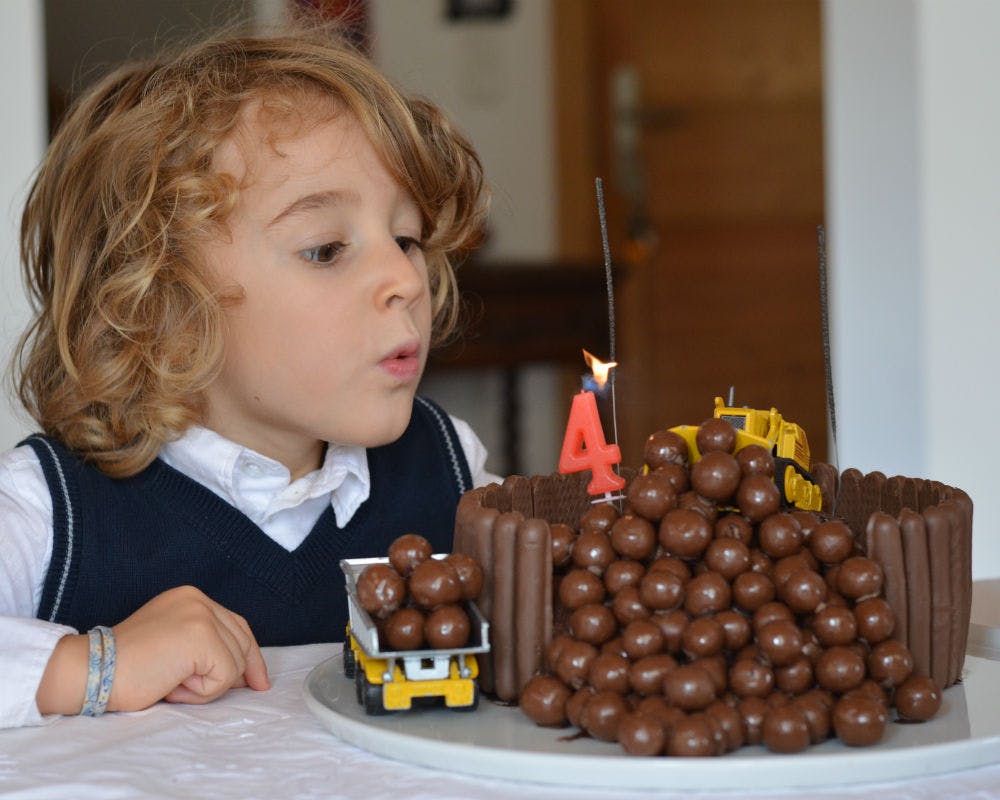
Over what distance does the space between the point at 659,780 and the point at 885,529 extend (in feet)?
0.65

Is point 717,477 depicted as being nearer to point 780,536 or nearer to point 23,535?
point 780,536

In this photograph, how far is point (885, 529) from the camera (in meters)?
0.70

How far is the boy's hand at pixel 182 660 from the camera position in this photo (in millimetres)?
833

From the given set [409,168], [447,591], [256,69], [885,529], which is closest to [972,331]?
[409,168]

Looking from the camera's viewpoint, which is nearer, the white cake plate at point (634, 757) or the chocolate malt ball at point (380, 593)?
the white cake plate at point (634, 757)

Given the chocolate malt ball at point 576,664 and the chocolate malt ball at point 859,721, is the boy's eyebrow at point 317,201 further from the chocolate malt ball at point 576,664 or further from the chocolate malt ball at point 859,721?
the chocolate malt ball at point 859,721

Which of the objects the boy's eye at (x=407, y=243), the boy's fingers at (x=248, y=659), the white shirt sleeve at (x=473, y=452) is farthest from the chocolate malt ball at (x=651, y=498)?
the white shirt sleeve at (x=473, y=452)

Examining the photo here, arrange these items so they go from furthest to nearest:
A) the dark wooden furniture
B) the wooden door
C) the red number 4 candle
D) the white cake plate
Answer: the wooden door
the dark wooden furniture
the red number 4 candle
the white cake plate

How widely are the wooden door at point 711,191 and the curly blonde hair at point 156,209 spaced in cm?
353

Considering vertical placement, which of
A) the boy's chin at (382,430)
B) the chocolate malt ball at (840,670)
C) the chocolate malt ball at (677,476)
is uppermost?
the chocolate malt ball at (677,476)

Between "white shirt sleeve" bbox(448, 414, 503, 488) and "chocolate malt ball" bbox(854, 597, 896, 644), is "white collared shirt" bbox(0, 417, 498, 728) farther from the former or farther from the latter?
"chocolate malt ball" bbox(854, 597, 896, 644)

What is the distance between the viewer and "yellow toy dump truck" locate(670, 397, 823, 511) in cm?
78

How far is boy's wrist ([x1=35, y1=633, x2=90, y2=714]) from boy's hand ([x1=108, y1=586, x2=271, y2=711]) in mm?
22

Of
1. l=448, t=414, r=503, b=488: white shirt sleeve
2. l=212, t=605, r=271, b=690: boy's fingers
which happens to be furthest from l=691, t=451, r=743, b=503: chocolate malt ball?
l=448, t=414, r=503, b=488: white shirt sleeve
